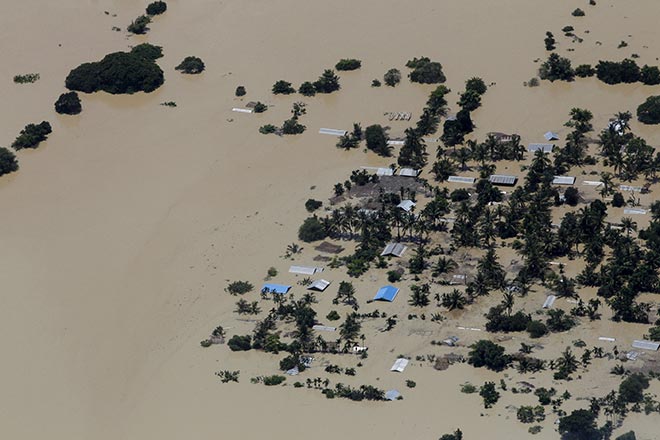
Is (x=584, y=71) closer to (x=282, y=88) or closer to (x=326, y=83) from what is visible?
(x=326, y=83)

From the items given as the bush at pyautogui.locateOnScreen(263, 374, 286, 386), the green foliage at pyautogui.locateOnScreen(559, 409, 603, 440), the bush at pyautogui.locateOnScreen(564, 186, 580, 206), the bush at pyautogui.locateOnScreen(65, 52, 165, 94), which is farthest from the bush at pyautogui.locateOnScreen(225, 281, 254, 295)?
the bush at pyautogui.locateOnScreen(65, 52, 165, 94)

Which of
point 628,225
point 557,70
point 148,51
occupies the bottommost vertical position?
point 628,225

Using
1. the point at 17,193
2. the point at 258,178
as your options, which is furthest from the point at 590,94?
the point at 17,193

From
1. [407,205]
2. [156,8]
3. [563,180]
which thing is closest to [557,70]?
A: [563,180]

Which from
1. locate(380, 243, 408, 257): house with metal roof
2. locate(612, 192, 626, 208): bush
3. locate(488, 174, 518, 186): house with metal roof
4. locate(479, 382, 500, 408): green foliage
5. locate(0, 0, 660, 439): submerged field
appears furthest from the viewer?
locate(488, 174, 518, 186): house with metal roof

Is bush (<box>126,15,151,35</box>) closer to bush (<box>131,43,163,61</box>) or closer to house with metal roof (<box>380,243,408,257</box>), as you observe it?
bush (<box>131,43,163,61</box>)

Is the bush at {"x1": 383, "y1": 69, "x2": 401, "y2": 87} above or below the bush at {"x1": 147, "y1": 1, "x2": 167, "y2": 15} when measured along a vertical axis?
below
